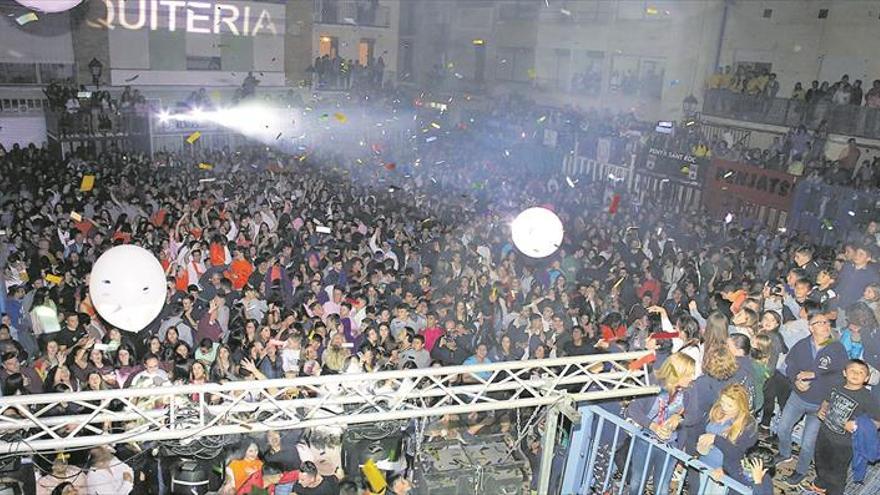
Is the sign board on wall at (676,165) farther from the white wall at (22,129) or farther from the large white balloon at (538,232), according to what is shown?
the white wall at (22,129)

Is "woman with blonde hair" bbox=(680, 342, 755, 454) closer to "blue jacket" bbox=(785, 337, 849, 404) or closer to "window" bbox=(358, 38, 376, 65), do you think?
"blue jacket" bbox=(785, 337, 849, 404)

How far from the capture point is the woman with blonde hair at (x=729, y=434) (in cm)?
483

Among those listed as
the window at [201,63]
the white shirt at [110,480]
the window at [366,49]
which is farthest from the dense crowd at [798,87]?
the white shirt at [110,480]

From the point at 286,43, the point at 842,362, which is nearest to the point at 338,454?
the point at 842,362

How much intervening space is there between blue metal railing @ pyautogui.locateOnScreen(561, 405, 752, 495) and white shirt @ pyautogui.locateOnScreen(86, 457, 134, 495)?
145 inches

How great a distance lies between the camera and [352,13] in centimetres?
2686

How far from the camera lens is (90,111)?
16984mm

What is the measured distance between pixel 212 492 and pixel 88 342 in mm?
1903

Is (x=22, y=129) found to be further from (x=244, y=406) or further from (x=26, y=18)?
(x=244, y=406)

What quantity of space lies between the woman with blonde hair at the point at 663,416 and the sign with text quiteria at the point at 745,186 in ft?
32.2

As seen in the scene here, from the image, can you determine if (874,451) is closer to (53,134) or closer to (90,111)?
(90,111)

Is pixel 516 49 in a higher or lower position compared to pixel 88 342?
higher

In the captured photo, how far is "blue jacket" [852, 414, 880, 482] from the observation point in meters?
5.57

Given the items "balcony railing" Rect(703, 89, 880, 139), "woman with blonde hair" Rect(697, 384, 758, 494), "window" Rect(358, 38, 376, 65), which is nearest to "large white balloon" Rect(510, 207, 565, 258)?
"woman with blonde hair" Rect(697, 384, 758, 494)
